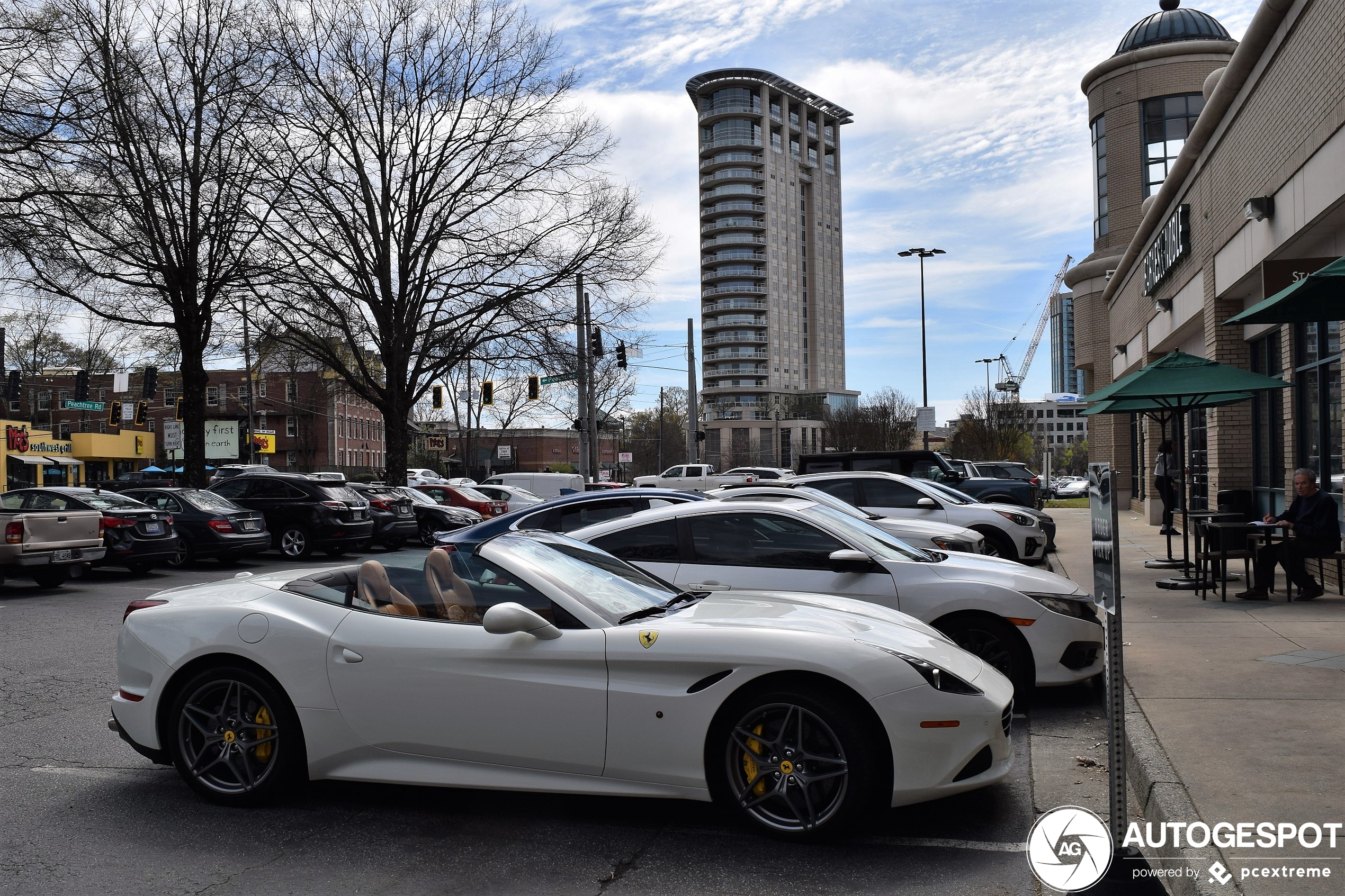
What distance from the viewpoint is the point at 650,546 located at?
7770mm

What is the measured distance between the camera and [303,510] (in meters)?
20.9

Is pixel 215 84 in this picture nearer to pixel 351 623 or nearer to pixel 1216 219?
pixel 1216 219

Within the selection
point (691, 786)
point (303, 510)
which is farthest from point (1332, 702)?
point (303, 510)

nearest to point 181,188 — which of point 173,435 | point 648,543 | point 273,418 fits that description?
point 173,435

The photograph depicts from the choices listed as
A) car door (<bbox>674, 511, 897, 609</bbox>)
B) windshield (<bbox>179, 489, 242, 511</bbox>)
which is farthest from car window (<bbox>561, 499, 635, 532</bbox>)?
windshield (<bbox>179, 489, 242, 511</bbox>)

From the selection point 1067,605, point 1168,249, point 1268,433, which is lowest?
point 1067,605

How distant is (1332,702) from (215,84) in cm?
2619

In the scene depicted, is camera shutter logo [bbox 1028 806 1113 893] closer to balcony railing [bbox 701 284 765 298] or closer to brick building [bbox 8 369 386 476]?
brick building [bbox 8 369 386 476]

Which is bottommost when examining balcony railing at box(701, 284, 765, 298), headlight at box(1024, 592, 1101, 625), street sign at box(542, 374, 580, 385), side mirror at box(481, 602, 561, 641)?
headlight at box(1024, 592, 1101, 625)

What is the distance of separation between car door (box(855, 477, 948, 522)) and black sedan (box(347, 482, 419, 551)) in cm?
1162

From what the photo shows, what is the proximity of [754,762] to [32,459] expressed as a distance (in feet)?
195

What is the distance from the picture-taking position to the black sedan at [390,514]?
23.4 metres

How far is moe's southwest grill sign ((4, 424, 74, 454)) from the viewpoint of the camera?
51.5 m

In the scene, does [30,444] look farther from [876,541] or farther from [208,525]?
[876,541]
